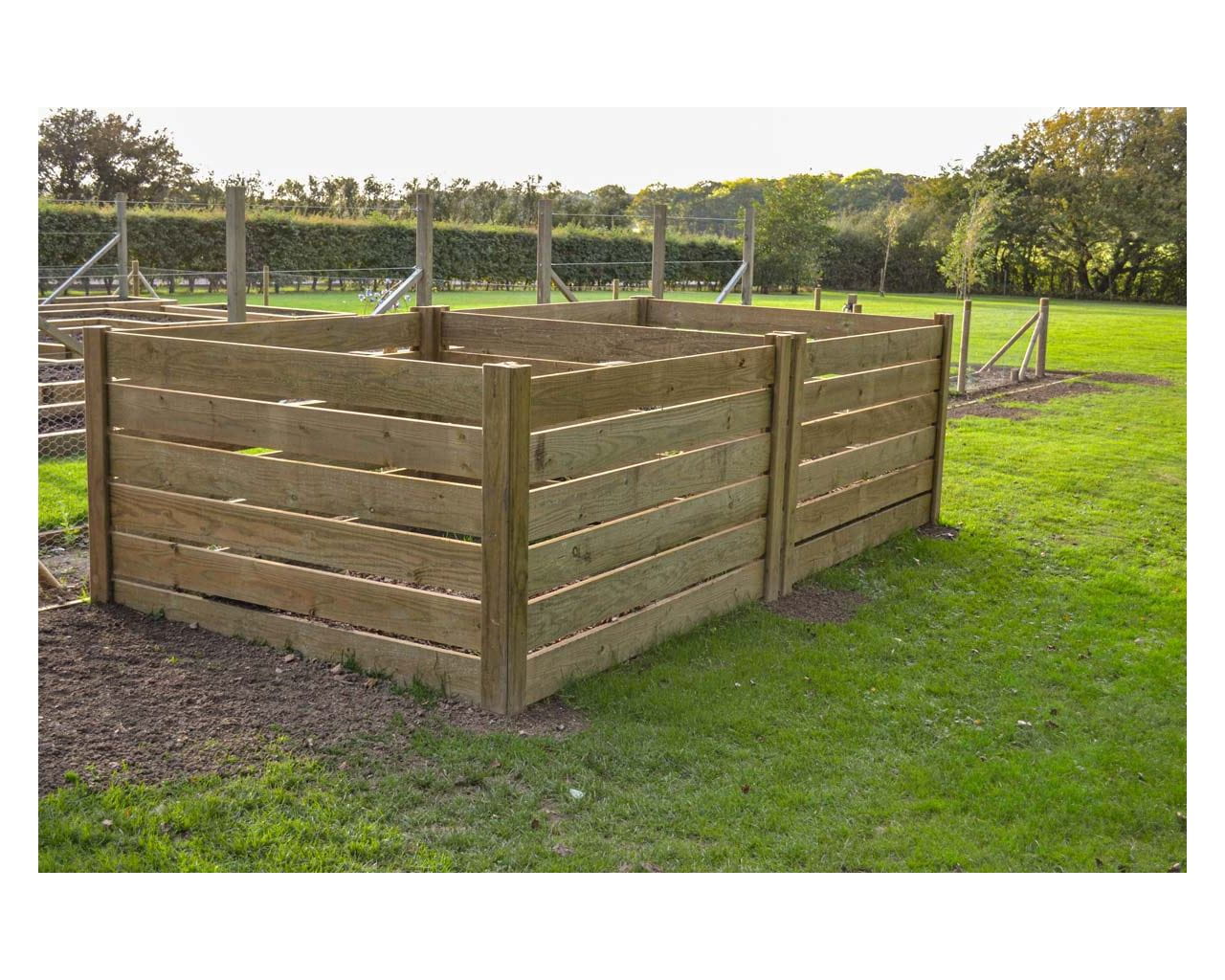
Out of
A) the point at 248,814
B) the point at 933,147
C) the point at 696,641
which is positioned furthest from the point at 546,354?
the point at 933,147

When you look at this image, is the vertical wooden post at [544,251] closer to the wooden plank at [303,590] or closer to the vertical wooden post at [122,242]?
the wooden plank at [303,590]

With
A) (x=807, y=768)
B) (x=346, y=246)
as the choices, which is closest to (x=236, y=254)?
(x=807, y=768)

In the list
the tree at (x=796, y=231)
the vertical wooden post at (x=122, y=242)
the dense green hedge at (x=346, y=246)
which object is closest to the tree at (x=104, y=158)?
the dense green hedge at (x=346, y=246)

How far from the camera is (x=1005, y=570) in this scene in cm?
716

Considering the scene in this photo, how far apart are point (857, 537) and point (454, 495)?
11.1ft

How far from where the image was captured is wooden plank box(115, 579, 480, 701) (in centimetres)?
477

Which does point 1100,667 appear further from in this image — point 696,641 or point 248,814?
point 248,814

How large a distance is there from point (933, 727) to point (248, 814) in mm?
2722

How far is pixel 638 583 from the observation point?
17.3ft

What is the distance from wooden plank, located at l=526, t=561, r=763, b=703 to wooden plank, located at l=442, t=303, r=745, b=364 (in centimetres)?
164

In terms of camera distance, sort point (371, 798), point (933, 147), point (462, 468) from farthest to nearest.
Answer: point (933, 147) → point (462, 468) → point (371, 798)

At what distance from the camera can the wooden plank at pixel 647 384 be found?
15.7ft

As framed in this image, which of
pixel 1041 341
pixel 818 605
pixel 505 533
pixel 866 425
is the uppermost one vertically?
pixel 1041 341

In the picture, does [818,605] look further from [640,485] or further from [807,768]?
[807,768]
